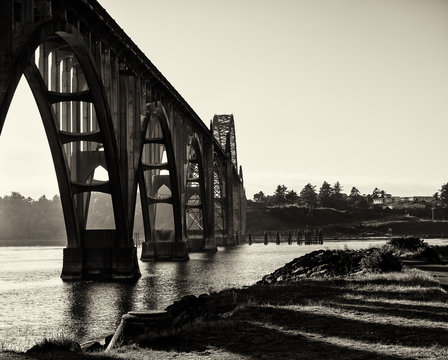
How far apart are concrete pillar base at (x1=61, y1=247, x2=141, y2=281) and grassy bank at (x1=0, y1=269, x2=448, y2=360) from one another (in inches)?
993

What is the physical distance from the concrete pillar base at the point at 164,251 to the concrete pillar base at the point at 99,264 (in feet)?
88.4

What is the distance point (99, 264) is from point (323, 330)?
32303mm

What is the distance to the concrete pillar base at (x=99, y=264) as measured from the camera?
44.1 meters

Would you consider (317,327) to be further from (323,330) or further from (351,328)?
(351,328)

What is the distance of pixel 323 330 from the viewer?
13992 mm

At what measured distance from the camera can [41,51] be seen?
136 ft

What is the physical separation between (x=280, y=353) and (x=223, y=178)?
4871 inches

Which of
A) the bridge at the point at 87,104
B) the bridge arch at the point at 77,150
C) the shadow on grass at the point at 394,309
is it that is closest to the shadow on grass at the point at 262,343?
the shadow on grass at the point at 394,309

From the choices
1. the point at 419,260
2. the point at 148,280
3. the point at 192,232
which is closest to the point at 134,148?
the point at 148,280

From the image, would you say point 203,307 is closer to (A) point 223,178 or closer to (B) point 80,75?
(B) point 80,75

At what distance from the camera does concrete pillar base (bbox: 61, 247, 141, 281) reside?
4406cm

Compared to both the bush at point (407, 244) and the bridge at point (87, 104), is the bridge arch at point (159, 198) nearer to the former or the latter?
the bridge at point (87, 104)

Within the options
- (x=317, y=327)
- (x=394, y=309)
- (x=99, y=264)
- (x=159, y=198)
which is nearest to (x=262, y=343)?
(x=317, y=327)

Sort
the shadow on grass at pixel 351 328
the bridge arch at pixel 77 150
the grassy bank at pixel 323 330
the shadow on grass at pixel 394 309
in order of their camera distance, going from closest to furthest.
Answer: the grassy bank at pixel 323 330 < the shadow on grass at pixel 351 328 < the shadow on grass at pixel 394 309 < the bridge arch at pixel 77 150
